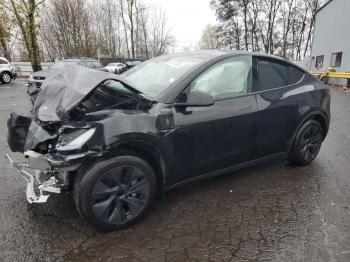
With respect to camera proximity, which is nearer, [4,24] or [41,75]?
[41,75]

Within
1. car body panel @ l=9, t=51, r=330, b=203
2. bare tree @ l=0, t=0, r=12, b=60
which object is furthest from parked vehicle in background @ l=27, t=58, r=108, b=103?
bare tree @ l=0, t=0, r=12, b=60

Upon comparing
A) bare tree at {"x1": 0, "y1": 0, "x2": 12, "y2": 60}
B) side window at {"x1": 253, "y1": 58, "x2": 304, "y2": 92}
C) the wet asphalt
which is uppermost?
bare tree at {"x1": 0, "y1": 0, "x2": 12, "y2": 60}

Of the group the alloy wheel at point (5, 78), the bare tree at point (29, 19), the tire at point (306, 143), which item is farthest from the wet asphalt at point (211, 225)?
the bare tree at point (29, 19)

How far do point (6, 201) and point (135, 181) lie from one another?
1592mm

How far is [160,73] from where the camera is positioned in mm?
3527

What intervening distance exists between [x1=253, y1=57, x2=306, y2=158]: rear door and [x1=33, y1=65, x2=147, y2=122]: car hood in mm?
1560

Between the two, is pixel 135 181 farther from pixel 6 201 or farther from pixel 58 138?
pixel 6 201

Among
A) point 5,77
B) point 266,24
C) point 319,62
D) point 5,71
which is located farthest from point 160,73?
point 266,24

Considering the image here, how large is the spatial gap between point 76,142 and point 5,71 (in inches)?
737

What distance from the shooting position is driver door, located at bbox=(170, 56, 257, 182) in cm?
303

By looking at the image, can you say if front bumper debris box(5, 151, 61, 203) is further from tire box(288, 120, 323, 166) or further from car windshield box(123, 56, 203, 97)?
tire box(288, 120, 323, 166)

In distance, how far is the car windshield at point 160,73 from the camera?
10.6ft

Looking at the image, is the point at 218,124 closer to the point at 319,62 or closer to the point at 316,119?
the point at 316,119

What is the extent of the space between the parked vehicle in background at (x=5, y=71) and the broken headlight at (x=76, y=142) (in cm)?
1818
